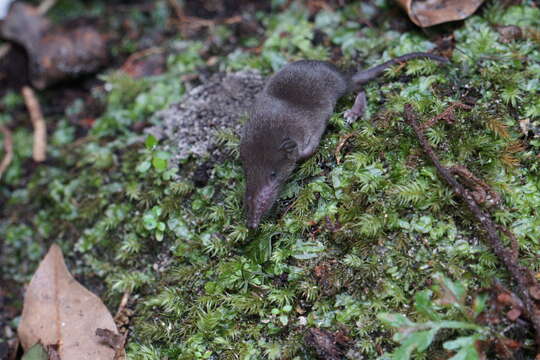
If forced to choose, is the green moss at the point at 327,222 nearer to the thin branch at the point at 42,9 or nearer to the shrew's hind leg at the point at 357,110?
the shrew's hind leg at the point at 357,110

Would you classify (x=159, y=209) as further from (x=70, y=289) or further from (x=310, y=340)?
(x=310, y=340)

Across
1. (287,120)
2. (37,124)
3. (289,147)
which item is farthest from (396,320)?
(37,124)

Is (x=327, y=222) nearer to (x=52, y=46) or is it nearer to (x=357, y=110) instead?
(x=357, y=110)

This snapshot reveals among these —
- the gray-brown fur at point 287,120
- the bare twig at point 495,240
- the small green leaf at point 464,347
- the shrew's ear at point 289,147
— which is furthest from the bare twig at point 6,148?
the small green leaf at point 464,347

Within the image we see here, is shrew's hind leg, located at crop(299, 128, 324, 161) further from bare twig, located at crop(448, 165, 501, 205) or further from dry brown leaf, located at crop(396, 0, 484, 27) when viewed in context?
dry brown leaf, located at crop(396, 0, 484, 27)

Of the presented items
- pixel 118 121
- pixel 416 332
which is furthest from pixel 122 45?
pixel 416 332

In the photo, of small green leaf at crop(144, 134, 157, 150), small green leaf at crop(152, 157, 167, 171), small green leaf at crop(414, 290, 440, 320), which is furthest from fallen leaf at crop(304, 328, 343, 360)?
small green leaf at crop(144, 134, 157, 150)
